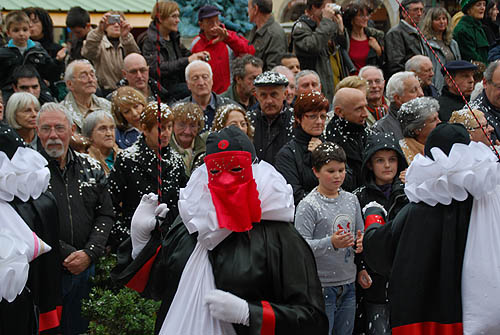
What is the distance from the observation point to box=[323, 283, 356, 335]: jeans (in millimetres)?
5363

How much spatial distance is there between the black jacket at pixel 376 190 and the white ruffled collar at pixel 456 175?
1837 millimetres

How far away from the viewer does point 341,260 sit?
212 inches

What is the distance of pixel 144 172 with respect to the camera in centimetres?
586

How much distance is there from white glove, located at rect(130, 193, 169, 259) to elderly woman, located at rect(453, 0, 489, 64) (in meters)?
7.18

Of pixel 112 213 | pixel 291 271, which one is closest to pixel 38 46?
pixel 112 213

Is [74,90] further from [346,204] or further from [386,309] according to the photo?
[386,309]

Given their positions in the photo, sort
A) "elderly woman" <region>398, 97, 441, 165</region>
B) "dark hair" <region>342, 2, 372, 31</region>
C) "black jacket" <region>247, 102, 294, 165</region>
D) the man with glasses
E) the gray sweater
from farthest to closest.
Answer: "dark hair" <region>342, 2, 372, 31</region> → the man with glasses → "black jacket" <region>247, 102, 294, 165</region> → "elderly woman" <region>398, 97, 441, 165</region> → the gray sweater

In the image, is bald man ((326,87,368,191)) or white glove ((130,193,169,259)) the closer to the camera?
white glove ((130,193,169,259))

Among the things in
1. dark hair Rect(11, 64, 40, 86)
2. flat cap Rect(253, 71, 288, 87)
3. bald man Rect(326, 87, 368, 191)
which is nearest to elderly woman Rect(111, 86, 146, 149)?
dark hair Rect(11, 64, 40, 86)

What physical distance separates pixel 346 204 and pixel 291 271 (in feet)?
6.92

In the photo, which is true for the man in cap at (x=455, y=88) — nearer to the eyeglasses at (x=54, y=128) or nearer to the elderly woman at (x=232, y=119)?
the elderly woman at (x=232, y=119)

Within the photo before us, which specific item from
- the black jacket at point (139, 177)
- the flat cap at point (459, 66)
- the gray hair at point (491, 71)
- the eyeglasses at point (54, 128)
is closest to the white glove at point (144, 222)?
the black jacket at point (139, 177)

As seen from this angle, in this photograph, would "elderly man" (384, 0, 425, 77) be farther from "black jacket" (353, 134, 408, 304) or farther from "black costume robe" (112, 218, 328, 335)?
"black costume robe" (112, 218, 328, 335)

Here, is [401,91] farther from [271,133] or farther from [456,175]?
[456,175]
